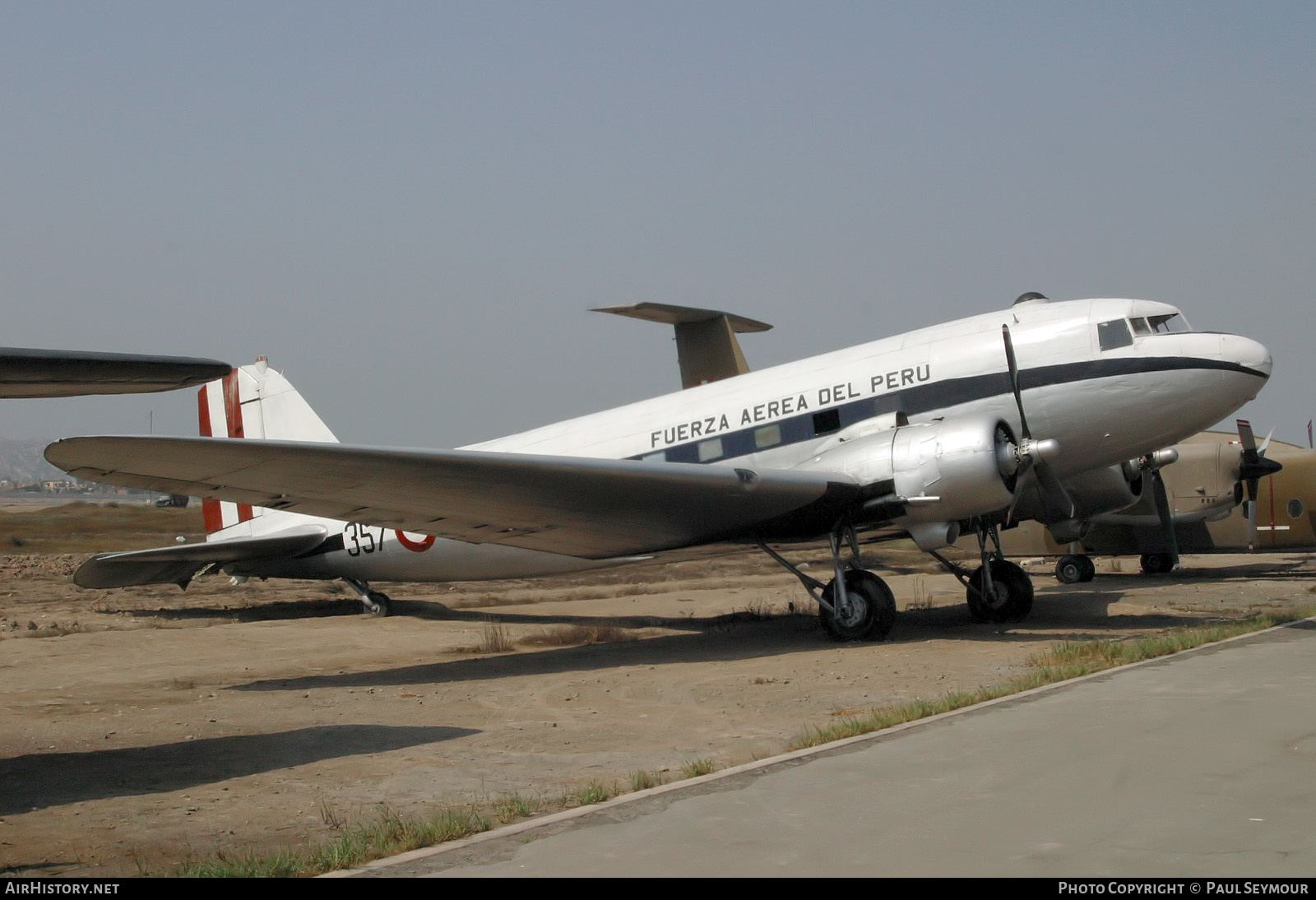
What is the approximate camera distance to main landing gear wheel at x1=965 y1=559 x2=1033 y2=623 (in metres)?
16.7

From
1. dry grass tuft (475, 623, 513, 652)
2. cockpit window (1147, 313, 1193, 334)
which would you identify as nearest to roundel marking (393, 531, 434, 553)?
dry grass tuft (475, 623, 513, 652)

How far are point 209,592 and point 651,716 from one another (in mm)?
19694

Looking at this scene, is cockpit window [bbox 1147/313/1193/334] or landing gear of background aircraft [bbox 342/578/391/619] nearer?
cockpit window [bbox 1147/313/1193/334]

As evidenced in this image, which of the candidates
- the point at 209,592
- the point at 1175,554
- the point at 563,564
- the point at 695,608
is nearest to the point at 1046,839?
the point at 563,564

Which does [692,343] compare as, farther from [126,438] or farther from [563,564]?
[126,438]

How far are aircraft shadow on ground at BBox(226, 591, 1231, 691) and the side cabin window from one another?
11.6 feet

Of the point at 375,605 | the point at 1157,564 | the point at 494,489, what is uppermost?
the point at 494,489

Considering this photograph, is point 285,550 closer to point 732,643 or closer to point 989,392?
point 732,643

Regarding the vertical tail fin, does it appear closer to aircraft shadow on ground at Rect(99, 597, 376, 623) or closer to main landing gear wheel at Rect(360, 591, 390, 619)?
aircraft shadow on ground at Rect(99, 597, 376, 623)

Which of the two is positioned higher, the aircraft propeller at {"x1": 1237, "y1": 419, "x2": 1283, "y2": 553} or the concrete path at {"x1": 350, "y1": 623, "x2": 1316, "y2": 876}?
the aircraft propeller at {"x1": 1237, "y1": 419, "x2": 1283, "y2": 553}

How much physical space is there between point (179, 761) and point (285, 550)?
11436 millimetres

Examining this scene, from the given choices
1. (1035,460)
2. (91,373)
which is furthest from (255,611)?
(91,373)

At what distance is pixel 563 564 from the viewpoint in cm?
1681

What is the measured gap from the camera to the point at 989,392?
46.8 feet
